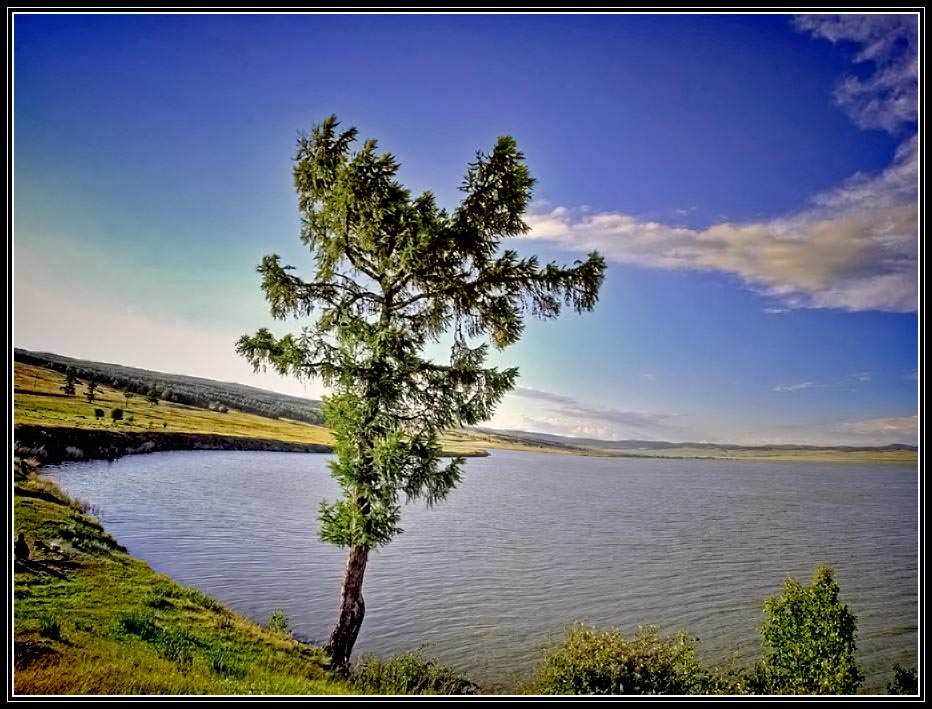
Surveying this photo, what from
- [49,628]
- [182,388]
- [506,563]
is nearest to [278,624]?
[49,628]

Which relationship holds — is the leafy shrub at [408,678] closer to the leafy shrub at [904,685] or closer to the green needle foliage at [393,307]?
the green needle foliage at [393,307]

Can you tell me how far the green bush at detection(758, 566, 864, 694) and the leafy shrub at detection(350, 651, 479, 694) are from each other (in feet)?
23.9

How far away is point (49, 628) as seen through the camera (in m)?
9.70

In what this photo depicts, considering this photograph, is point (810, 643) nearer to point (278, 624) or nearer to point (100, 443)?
point (278, 624)

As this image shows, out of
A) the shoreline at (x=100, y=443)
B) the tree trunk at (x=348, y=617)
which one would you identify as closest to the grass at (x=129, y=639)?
the tree trunk at (x=348, y=617)

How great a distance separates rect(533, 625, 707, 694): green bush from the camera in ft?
39.0

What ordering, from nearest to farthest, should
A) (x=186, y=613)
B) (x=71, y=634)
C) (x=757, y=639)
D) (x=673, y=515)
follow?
(x=71, y=634) < (x=186, y=613) < (x=757, y=639) < (x=673, y=515)

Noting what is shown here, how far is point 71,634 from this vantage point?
10.0 metres

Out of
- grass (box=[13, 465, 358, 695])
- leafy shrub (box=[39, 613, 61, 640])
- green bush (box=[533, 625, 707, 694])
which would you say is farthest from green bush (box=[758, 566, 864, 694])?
leafy shrub (box=[39, 613, 61, 640])

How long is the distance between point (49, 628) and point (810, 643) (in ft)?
52.0

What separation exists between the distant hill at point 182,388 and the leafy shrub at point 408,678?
56.2 meters
